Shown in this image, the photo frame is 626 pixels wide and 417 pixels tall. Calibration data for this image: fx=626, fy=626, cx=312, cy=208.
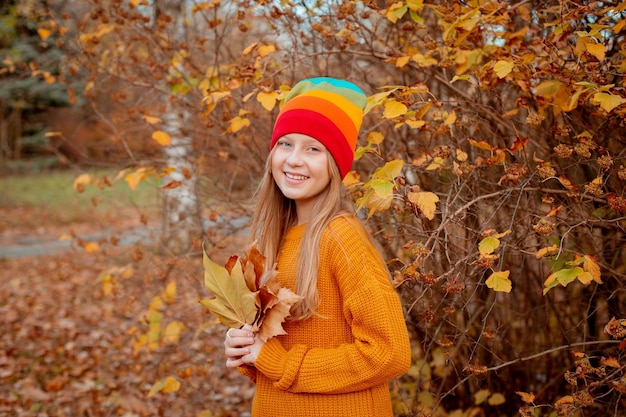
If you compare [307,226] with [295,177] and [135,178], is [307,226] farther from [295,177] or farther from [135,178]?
[135,178]

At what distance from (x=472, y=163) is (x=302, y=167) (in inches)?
45.4

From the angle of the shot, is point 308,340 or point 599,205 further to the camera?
point 599,205

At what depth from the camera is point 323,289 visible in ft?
6.40

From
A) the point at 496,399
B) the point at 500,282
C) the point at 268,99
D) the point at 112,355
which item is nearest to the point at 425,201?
the point at 500,282

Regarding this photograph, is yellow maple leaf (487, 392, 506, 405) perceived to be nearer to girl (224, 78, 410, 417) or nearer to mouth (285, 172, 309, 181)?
girl (224, 78, 410, 417)

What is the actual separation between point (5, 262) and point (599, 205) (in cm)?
833

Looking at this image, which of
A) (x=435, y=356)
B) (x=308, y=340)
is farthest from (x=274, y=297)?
(x=435, y=356)

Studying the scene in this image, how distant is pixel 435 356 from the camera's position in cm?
336

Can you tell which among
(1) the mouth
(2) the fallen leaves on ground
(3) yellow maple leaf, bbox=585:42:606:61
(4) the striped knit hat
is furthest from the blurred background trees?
(2) the fallen leaves on ground

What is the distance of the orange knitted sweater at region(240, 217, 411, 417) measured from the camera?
5.95ft

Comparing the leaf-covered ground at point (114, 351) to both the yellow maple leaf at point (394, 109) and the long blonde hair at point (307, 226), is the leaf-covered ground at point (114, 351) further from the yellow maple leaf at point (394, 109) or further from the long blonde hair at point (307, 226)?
the yellow maple leaf at point (394, 109)

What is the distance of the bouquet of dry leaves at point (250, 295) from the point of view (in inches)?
73.2

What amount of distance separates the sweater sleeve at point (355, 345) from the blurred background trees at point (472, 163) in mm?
248

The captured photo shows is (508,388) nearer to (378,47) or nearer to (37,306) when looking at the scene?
(378,47)
